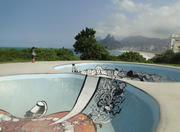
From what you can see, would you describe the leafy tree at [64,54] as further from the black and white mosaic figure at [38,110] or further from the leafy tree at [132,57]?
the black and white mosaic figure at [38,110]

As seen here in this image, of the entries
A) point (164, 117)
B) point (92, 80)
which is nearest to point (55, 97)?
point (92, 80)

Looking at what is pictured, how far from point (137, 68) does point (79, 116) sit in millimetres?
8449

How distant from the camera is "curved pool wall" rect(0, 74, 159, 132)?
4.54 meters

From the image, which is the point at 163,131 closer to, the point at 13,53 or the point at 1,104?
the point at 1,104

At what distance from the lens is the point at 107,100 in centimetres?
638

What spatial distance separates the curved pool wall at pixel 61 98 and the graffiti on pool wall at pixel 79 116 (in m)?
0.20

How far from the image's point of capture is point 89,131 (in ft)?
16.6

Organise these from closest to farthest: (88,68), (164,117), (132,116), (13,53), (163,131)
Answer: (163,131) → (164,117) → (132,116) → (88,68) → (13,53)

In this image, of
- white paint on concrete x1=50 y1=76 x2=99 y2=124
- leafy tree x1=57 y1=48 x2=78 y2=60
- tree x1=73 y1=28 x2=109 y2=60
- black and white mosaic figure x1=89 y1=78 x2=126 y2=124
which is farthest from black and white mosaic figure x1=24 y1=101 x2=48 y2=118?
tree x1=73 y1=28 x2=109 y2=60

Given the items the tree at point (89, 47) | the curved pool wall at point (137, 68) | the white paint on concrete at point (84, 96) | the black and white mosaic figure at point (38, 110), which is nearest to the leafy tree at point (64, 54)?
the tree at point (89, 47)

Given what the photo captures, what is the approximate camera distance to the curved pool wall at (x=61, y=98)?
454 centimetres

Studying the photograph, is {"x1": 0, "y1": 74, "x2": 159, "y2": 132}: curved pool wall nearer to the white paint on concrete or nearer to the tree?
the white paint on concrete

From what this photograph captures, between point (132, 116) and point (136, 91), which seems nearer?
point (132, 116)

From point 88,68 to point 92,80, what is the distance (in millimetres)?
6084
